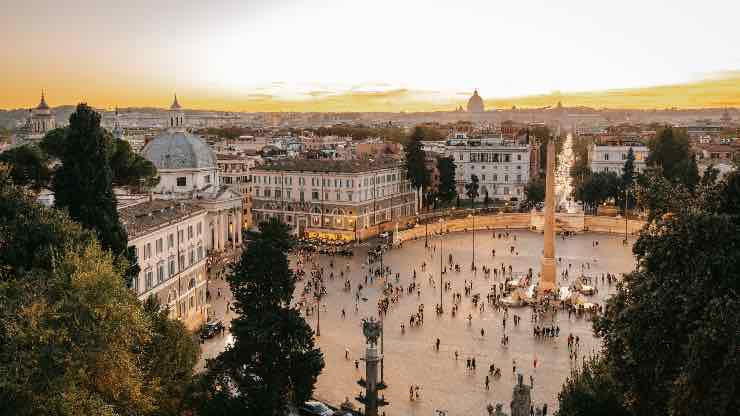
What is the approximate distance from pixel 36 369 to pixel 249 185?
5579cm

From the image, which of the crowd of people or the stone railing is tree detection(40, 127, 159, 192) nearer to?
the crowd of people

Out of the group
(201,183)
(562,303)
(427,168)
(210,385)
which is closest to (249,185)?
(201,183)

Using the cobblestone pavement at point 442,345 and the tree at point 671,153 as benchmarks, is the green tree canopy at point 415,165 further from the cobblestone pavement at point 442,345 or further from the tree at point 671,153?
the tree at point 671,153

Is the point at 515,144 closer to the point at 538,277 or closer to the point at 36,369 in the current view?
the point at 538,277

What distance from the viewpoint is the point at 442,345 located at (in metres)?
32.6

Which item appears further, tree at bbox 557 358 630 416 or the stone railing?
the stone railing

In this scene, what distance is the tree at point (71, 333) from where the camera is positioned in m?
15.1

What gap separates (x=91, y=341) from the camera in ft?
53.2

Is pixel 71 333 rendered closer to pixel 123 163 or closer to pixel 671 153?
pixel 123 163

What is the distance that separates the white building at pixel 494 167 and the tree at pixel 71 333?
67086mm

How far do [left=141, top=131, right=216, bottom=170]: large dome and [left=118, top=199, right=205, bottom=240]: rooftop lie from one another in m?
23.4

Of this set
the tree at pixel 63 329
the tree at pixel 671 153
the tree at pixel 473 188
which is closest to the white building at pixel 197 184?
the tree at pixel 473 188

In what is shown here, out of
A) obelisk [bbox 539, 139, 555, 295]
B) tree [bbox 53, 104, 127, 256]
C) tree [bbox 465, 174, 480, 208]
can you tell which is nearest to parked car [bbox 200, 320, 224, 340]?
tree [bbox 53, 104, 127, 256]

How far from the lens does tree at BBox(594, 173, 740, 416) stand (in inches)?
559
